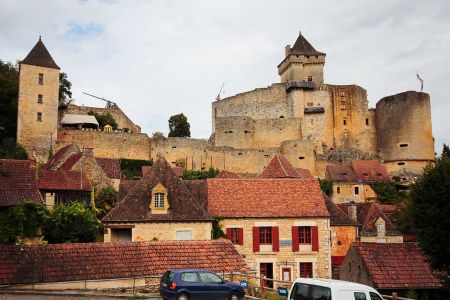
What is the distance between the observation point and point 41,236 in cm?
2292

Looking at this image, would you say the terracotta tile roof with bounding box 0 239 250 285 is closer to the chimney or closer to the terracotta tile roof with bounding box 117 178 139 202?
the terracotta tile roof with bounding box 117 178 139 202

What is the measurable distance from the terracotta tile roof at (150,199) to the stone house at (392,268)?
7.26m

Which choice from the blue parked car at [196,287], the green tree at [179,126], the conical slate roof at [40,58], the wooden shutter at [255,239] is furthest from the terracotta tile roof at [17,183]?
the green tree at [179,126]

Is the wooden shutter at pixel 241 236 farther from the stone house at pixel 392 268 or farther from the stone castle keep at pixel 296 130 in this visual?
the stone castle keep at pixel 296 130

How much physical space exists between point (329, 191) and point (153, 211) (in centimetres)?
3109

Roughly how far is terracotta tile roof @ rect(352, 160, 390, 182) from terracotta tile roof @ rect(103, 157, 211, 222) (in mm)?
32428

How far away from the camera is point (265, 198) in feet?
85.9

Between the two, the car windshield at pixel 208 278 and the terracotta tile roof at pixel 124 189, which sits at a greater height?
the terracotta tile roof at pixel 124 189

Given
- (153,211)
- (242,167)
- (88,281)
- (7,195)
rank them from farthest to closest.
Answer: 1. (242,167)
2. (153,211)
3. (7,195)
4. (88,281)

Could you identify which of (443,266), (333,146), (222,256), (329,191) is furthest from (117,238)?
(333,146)

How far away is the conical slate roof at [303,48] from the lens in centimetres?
6669

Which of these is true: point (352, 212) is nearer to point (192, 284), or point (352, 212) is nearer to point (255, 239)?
point (255, 239)

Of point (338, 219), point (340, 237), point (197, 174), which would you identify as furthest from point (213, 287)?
point (197, 174)

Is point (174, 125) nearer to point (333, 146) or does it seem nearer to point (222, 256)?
point (333, 146)
